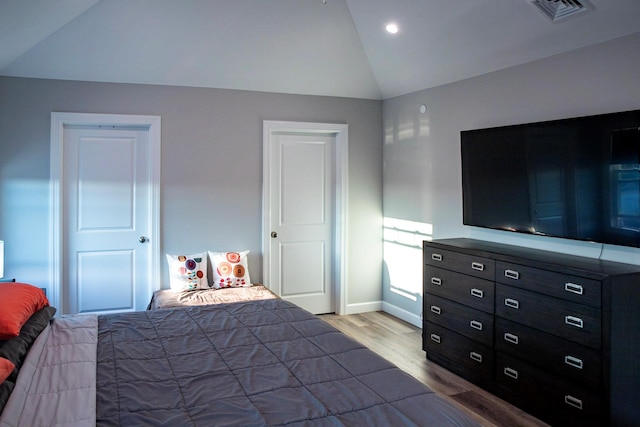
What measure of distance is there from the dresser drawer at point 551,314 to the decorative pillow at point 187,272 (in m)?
2.57

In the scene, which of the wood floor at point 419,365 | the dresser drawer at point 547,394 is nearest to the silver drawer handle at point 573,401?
the dresser drawer at point 547,394

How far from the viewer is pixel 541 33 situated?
3244 mm

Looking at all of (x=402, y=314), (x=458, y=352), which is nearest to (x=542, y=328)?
(x=458, y=352)

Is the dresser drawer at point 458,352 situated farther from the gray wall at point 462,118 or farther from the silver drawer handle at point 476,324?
the gray wall at point 462,118

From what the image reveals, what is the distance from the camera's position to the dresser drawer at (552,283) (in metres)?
2.63

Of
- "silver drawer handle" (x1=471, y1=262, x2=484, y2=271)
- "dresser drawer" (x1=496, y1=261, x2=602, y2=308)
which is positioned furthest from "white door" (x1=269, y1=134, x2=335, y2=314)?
"dresser drawer" (x1=496, y1=261, x2=602, y2=308)

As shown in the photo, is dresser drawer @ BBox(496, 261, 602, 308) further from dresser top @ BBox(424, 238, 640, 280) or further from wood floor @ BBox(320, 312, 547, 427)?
wood floor @ BBox(320, 312, 547, 427)

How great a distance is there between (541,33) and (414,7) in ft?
3.18

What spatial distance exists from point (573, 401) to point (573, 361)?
0.22m

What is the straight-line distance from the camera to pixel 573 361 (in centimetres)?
273

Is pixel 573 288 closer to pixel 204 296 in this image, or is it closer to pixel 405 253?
pixel 405 253

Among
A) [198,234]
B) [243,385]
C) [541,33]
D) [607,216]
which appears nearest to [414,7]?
[541,33]

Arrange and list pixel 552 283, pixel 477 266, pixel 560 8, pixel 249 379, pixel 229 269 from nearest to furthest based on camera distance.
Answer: pixel 249 379, pixel 552 283, pixel 560 8, pixel 477 266, pixel 229 269

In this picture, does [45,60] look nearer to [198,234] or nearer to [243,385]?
[198,234]
